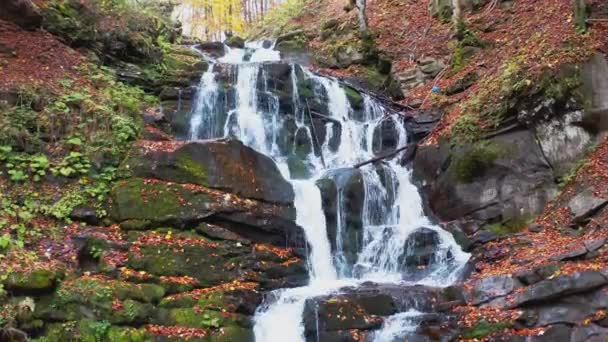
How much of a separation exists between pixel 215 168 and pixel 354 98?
6.77 metres

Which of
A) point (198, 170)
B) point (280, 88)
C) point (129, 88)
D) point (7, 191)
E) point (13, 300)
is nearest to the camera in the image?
point (13, 300)

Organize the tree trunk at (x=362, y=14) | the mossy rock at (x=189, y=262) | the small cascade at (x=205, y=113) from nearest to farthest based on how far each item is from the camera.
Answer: the mossy rock at (x=189, y=262) → the small cascade at (x=205, y=113) → the tree trunk at (x=362, y=14)

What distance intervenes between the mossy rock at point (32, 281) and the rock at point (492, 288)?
681 cm

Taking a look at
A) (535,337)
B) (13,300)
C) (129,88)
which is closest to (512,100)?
(535,337)

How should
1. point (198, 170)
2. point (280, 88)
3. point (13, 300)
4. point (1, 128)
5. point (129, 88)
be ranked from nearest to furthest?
point (13, 300) < point (1, 128) < point (198, 170) < point (129, 88) < point (280, 88)

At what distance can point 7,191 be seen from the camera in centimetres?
922

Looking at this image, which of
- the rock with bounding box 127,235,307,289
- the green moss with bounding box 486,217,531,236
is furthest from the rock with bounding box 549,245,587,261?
the rock with bounding box 127,235,307,289

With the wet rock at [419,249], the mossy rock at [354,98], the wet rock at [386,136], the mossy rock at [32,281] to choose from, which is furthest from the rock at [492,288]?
the mossy rock at [354,98]

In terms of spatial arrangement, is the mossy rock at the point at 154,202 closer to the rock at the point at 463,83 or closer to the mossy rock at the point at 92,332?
the mossy rock at the point at 92,332

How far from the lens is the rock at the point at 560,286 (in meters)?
7.68

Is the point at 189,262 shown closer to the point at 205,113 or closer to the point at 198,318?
the point at 198,318

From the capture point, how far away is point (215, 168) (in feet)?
34.9

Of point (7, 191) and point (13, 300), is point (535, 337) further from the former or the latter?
point (7, 191)

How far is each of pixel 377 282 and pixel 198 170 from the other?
14.1ft
